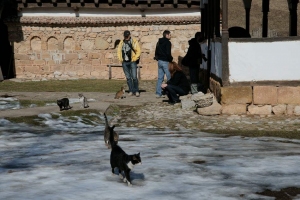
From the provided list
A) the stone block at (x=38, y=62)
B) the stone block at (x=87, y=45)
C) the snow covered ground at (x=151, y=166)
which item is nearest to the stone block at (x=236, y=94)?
the snow covered ground at (x=151, y=166)

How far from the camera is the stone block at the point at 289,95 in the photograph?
32.9ft

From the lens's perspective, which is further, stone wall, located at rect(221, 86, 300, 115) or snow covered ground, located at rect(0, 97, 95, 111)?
snow covered ground, located at rect(0, 97, 95, 111)

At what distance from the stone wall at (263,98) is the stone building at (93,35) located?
1027 cm

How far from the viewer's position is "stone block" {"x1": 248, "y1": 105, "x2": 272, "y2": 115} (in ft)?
32.9

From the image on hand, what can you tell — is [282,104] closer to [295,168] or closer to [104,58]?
[295,168]

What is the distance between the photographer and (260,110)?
10.0 metres

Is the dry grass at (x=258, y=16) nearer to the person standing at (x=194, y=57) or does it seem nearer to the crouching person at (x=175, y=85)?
the person standing at (x=194, y=57)

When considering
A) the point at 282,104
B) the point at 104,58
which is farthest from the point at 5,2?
the point at 282,104

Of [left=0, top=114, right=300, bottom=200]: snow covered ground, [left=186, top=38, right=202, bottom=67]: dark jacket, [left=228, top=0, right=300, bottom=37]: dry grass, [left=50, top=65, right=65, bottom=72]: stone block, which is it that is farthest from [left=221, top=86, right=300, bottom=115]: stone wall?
[left=228, top=0, right=300, bottom=37]: dry grass

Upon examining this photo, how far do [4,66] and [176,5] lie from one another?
733 cm

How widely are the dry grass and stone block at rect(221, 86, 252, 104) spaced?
2964 centimetres

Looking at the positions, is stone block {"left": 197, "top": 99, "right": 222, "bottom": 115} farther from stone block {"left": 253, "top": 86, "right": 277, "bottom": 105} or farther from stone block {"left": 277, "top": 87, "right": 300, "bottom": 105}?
stone block {"left": 277, "top": 87, "right": 300, "bottom": 105}

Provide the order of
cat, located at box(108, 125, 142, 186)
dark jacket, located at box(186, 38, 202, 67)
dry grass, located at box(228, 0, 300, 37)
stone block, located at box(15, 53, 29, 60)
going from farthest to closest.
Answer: dry grass, located at box(228, 0, 300, 37) → stone block, located at box(15, 53, 29, 60) → dark jacket, located at box(186, 38, 202, 67) → cat, located at box(108, 125, 142, 186)

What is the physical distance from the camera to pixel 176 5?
790 inches
